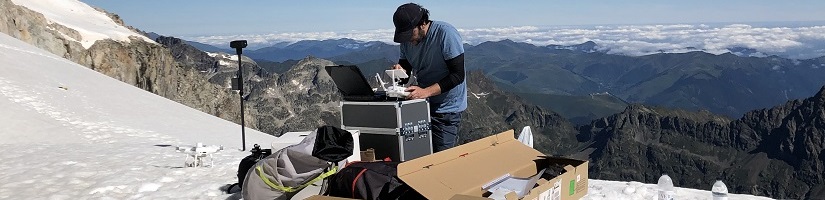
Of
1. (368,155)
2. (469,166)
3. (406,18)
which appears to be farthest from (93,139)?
(469,166)

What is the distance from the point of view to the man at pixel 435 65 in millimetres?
6605

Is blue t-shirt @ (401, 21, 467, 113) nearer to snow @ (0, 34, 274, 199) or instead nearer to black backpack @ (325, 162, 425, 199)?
black backpack @ (325, 162, 425, 199)

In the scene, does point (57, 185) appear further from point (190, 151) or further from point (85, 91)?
point (85, 91)

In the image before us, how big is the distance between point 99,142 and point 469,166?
513 inches

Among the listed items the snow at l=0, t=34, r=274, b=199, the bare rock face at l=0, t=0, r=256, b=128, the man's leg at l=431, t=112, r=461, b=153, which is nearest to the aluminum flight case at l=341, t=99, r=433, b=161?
the man's leg at l=431, t=112, r=461, b=153

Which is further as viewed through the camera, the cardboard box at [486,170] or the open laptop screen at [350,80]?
the open laptop screen at [350,80]

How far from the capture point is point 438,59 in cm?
685

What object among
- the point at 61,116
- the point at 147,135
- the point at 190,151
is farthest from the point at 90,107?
the point at 190,151

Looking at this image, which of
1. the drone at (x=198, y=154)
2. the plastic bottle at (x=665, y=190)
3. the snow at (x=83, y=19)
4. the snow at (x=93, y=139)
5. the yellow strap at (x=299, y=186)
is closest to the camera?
the yellow strap at (x=299, y=186)

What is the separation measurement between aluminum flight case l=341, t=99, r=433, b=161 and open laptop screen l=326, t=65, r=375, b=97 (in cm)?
14

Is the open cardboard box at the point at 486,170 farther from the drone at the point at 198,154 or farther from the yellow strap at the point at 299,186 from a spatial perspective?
the drone at the point at 198,154

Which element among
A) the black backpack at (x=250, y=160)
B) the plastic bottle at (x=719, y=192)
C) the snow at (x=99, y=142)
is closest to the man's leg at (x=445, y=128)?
the black backpack at (x=250, y=160)

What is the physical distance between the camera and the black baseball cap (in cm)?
652

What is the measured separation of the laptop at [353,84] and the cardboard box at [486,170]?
1088 millimetres
